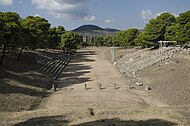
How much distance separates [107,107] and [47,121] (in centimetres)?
780

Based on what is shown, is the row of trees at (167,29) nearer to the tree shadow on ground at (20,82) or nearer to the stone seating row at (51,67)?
the stone seating row at (51,67)

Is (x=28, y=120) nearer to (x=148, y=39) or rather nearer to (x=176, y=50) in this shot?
(x=176, y=50)

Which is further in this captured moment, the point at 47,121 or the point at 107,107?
the point at 107,107

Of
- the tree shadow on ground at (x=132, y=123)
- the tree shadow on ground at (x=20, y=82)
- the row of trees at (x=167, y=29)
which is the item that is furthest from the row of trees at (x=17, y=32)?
the row of trees at (x=167, y=29)

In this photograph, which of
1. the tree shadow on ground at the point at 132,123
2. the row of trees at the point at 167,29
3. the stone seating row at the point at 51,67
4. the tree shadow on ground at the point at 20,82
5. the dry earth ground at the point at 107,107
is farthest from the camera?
the row of trees at the point at 167,29

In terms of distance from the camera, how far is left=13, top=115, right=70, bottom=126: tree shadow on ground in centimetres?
1577

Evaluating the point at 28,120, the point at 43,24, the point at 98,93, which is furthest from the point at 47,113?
the point at 43,24

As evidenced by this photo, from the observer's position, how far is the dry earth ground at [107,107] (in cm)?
1650

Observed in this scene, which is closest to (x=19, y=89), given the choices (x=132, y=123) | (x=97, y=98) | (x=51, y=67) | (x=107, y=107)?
(x=97, y=98)

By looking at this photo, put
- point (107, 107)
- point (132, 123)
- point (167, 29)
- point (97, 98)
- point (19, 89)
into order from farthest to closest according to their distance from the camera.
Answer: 1. point (167, 29)
2. point (19, 89)
3. point (97, 98)
4. point (107, 107)
5. point (132, 123)

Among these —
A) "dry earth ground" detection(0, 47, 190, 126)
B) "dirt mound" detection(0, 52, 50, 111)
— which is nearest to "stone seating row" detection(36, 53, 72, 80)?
"dry earth ground" detection(0, 47, 190, 126)

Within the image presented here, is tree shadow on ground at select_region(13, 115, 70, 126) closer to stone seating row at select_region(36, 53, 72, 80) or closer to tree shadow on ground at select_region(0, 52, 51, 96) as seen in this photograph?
tree shadow on ground at select_region(0, 52, 51, 96)

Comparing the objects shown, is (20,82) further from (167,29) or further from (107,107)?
(167,29)

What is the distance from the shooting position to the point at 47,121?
54.6 ft
